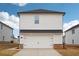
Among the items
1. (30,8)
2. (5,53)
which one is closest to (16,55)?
(5,53)

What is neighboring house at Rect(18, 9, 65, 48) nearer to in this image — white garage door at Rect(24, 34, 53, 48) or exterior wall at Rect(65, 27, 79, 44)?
white garage door at Rect(24, 34, 53, 48)

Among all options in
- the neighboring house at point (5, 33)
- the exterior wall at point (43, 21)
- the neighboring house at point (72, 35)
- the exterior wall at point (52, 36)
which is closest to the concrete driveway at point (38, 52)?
the exterior wall at point (52, 36)

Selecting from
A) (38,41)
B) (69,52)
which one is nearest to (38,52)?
(38,41)

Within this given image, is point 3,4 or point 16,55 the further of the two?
point 3,4

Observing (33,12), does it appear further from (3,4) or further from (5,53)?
(5,53)

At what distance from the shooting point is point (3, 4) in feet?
57.8

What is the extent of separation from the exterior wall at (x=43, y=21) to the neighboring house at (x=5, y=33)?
85 cm

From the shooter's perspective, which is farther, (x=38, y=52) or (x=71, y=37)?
(x=71, y=37)

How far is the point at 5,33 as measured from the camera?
18078 mm

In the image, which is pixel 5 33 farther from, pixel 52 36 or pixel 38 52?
pixel 52 36

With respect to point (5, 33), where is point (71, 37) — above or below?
below

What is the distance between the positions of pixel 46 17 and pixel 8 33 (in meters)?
2.73

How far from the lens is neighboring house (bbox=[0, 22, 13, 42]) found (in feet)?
59.1

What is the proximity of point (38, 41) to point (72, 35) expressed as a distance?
2605mm
